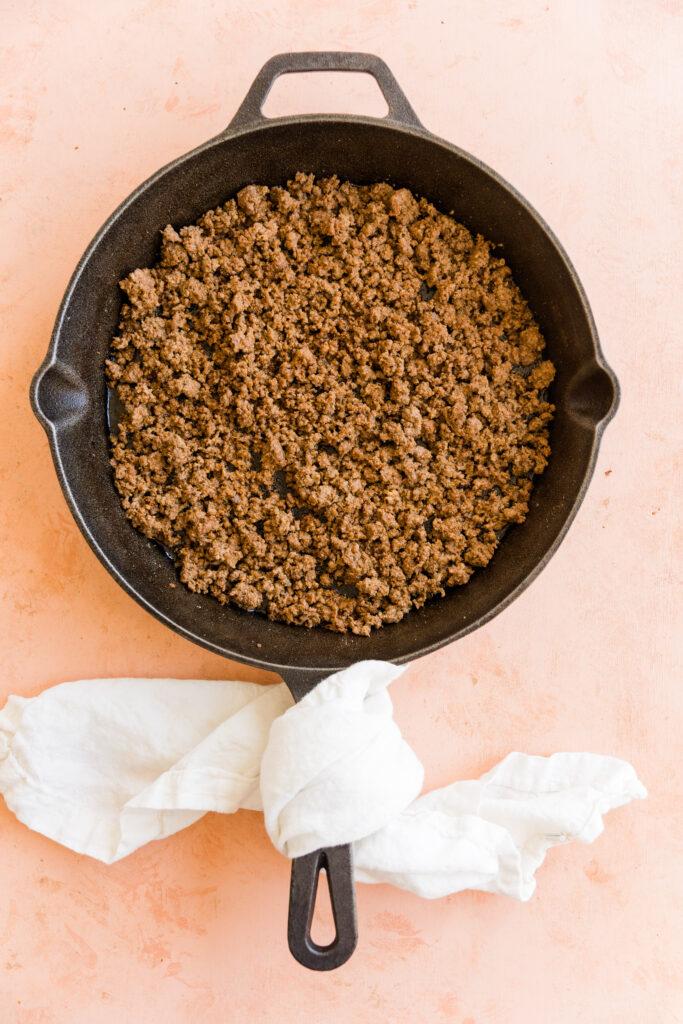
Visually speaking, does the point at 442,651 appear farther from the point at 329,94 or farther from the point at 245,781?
the point at 329,94

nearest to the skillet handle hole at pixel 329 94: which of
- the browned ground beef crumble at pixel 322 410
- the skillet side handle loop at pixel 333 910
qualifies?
the browned ground beef crumble at pixel 322 410

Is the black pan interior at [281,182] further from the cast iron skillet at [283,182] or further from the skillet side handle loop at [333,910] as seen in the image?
the skillet side handle loop at [333,910]

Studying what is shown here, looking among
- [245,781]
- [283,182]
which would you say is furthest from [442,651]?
[283,182]

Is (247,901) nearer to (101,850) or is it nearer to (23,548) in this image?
(101,850)

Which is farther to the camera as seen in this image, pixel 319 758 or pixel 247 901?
pixel 247 901

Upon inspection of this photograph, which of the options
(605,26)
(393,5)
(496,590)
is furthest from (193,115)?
(496,590)

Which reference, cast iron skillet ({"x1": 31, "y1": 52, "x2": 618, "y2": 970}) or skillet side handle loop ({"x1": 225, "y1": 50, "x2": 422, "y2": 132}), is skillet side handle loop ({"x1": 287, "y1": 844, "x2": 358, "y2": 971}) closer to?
cast iron skillet ({"x1": 31, "y1": 52, "x2": 618, "y2": 970})

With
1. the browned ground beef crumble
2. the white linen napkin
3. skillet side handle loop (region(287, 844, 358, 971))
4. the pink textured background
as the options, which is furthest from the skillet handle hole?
skillet side handle loop (region(287, 844, 358, 971))
